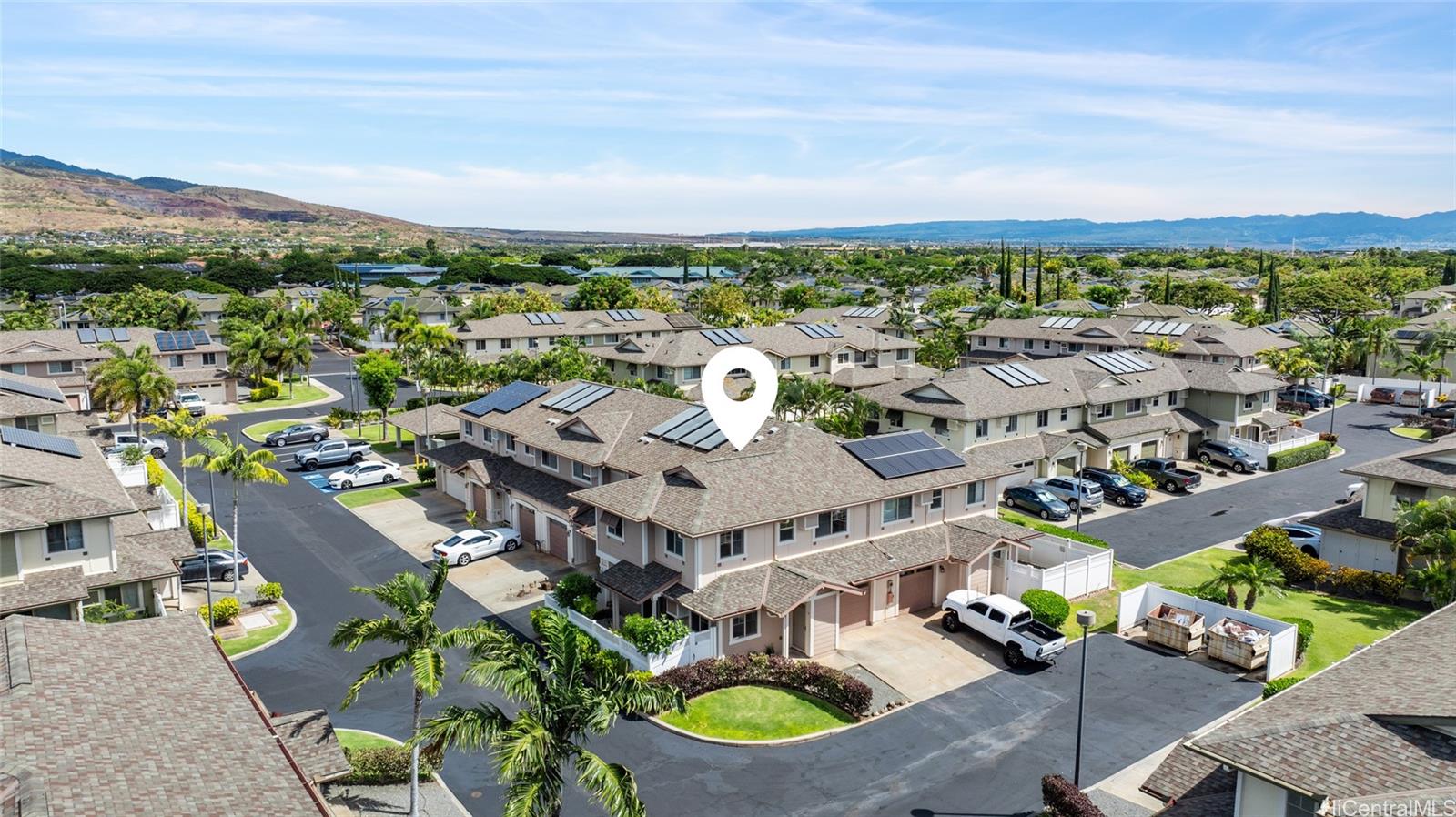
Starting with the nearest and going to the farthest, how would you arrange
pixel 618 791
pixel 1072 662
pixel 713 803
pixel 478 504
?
pixel 618 791 < pixel 713 803 < pixel 1072 662 < pixel 478 504

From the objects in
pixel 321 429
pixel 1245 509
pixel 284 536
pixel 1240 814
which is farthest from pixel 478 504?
pixel 1245 509

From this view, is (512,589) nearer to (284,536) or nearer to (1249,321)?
(284,536)

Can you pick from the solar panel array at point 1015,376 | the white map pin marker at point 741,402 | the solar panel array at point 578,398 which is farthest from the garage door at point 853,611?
the solar panel array at point 1015,376

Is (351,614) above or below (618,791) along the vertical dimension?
below

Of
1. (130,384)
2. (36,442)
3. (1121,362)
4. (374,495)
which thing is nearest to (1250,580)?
(1121,362)

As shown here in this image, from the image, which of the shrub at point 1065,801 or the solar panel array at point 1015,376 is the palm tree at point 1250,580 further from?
the solar panel array at point 1015,376

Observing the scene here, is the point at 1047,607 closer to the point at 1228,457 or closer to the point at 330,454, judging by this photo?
the point at 1228,457
